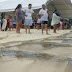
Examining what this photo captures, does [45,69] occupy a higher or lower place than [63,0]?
lower

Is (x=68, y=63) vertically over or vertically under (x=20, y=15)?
under

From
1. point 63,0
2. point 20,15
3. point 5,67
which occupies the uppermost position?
point 63,0

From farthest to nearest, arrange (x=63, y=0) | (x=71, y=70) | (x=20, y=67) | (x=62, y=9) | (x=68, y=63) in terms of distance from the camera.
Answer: (x=62, y=9)
(x=63, y=0)
(x=68, y=63)
(x=20, y=67)
(x=71, y=70)

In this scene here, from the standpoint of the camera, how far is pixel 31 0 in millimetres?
14062

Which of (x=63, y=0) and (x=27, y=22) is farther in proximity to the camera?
(x=63, y=0)

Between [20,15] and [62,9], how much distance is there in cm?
926

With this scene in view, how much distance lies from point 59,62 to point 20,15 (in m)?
5.11

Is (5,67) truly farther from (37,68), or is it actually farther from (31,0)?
(31,0)

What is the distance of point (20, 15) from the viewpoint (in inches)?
265

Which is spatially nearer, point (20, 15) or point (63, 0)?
point (20, 15)

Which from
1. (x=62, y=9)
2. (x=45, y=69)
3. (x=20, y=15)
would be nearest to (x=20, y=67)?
(x=45, y=69)

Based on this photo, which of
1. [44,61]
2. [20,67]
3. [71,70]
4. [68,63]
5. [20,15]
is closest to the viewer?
[71,70]

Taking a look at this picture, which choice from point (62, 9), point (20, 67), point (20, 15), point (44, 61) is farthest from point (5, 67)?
point (62, 9)

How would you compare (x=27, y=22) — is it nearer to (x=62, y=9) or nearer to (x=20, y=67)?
(x=20, y=67)
